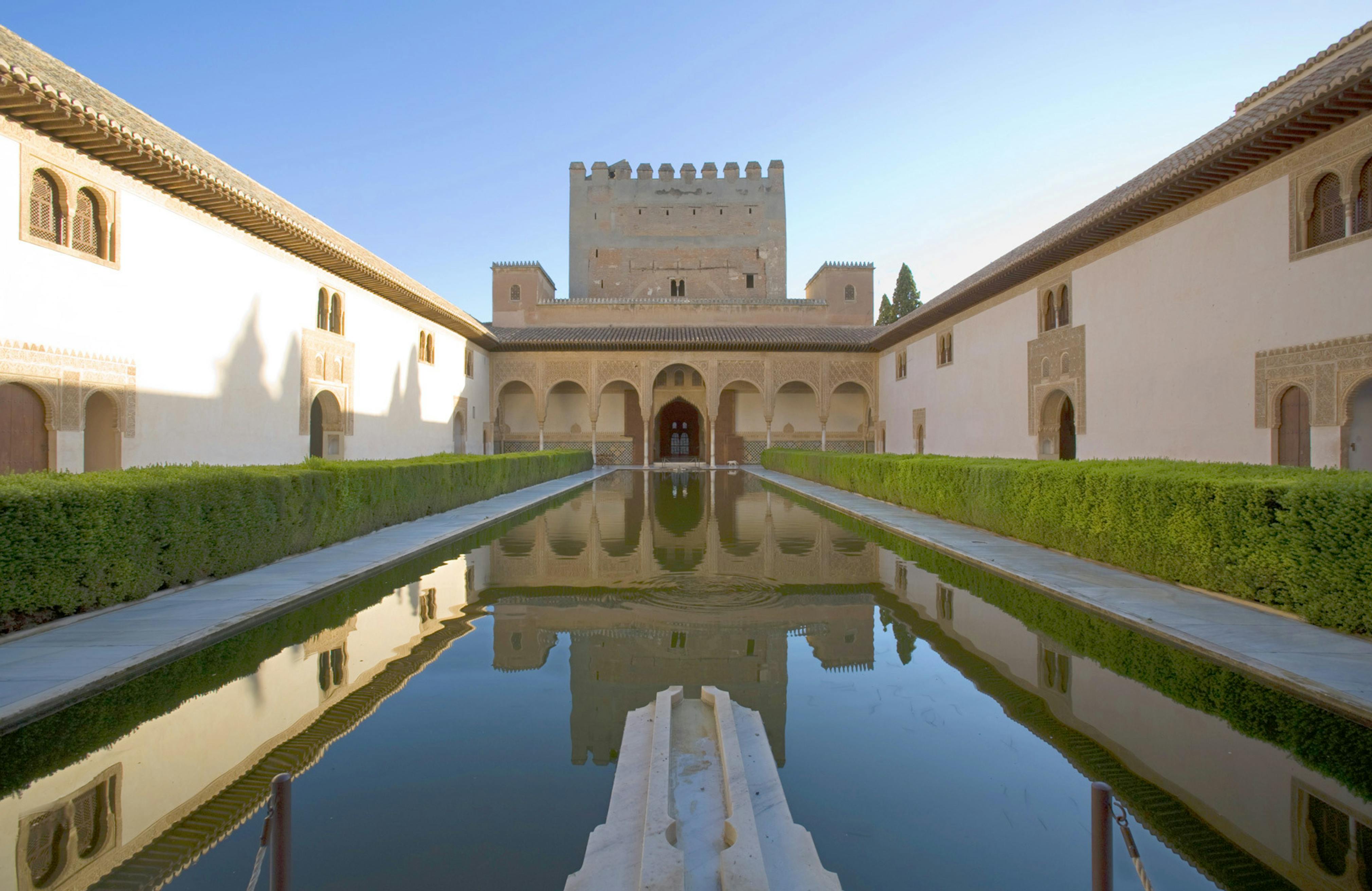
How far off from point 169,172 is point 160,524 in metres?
5.77

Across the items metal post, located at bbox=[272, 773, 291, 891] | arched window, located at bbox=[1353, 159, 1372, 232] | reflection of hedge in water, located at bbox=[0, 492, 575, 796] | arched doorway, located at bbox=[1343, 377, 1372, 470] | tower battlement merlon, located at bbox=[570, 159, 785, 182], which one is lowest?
reflection of hedge in water, located at bbox=[0, 492, 575, 796]

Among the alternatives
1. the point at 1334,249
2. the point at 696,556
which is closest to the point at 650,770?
the point at 696,556

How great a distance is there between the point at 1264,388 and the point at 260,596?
1079 cm

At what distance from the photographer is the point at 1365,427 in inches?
332

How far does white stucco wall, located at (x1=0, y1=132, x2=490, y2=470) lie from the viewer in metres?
7.63

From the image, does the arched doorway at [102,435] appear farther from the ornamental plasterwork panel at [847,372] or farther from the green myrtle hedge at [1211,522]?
the ornamental plasterwork panel at [847,372]

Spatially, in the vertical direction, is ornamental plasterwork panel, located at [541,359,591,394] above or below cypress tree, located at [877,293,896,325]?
below

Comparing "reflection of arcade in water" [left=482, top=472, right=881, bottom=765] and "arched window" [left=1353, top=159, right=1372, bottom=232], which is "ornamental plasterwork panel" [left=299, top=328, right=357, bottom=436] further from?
"arched window" [left=1353, top=159, right=1372, bottom=232]

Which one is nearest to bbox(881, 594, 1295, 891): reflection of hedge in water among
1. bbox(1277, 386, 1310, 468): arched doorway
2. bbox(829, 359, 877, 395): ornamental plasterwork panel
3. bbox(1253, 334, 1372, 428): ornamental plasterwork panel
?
bbox(1253, 334, 1372, 428): ornamental plasterwork panel

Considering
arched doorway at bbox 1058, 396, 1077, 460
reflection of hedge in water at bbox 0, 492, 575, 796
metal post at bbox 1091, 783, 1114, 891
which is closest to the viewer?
metal post at bbox 1091, 783, 1114, 891

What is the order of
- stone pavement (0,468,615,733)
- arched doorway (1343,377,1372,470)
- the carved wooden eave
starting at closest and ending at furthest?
stone pavement (0,468,615,733) < the carved wooden eave < arched doorway (1343,377,1372,470)

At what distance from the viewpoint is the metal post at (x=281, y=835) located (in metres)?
1.45

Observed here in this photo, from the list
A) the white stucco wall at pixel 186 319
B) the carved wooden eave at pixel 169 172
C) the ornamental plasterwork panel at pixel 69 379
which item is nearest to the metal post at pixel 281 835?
the carved wooden eave at pixel 169 172

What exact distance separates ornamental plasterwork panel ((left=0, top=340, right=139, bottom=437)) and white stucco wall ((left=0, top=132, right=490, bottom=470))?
10 centimetres
